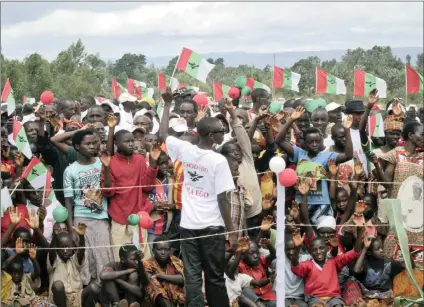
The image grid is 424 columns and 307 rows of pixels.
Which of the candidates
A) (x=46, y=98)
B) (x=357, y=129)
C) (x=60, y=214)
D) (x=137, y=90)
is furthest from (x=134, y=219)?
(x=137, y=90)

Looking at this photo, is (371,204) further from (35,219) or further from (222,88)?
(222,88)

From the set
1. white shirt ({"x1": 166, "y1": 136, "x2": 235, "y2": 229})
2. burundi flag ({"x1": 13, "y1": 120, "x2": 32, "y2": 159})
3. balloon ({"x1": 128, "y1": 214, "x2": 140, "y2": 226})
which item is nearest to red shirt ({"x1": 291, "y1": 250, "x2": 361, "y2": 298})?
white shirt ({"x1": 166, "y1": 136, "x2": 235, "y2": 229})

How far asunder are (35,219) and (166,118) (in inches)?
57.0

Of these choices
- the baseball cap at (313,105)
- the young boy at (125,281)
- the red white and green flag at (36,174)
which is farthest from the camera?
the baseball cap at (313,105)

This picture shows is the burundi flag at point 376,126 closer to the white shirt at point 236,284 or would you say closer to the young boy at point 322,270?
the young boy at point 322,270

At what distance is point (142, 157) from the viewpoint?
28.7 ft

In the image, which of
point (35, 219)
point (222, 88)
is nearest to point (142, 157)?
point (35, 219)

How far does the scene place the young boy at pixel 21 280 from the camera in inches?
322

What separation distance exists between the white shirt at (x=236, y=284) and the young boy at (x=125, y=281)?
0.78 m

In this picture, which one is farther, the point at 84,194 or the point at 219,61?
the point at 219,61

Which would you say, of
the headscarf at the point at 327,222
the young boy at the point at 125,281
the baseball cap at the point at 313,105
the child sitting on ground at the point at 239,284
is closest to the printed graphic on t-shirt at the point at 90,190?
the young boy at the point at 125,281

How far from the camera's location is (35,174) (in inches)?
336

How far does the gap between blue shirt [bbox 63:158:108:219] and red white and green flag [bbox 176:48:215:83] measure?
3249 mm

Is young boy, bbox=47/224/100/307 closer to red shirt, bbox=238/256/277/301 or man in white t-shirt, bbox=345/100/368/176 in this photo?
red shirt, bbox=238/256/277/301
